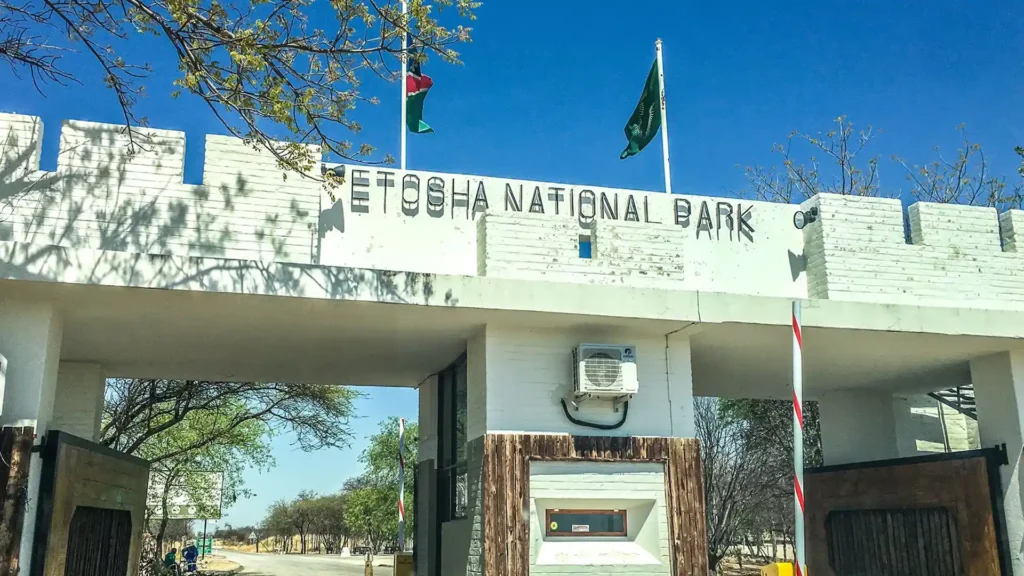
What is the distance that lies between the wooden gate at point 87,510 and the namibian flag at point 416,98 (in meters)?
5.42

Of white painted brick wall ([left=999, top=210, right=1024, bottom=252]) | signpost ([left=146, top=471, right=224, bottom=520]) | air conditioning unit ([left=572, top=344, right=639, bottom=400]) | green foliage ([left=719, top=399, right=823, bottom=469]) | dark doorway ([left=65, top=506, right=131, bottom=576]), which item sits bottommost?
dark doorway ([left=65, top=506, right=131, bottom=576])

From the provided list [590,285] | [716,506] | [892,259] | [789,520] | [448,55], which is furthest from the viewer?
[789,520]

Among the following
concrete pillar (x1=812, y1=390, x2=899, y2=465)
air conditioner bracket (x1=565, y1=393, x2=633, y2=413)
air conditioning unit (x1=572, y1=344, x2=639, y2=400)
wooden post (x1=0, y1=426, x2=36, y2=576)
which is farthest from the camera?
concrete pillar (x1=812, y1=390, x2=899, y2=465)

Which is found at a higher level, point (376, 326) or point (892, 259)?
point (892, 259)

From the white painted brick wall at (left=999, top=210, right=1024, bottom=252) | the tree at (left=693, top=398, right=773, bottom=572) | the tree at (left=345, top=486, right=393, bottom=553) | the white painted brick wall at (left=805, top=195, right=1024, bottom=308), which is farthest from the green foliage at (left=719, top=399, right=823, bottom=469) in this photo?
the tree at (left=345, top=486, right=393, bottom=553)

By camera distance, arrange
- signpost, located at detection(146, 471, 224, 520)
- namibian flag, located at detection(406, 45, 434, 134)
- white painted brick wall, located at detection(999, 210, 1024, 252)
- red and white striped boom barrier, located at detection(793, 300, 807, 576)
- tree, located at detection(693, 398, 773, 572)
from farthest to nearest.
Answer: signpost, located at detection(146, 471, 224, 520) < tree, located at detection(693, 398, 773, 572) < namibian flag, located at detection(406, 45, 434, 134) < white painted brick wall, located at detection(999, 210, 1024, 252) < red and white striped boom barrier, located at detection(793, 300, 807, 576)

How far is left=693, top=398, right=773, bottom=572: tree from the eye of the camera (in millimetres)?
23312

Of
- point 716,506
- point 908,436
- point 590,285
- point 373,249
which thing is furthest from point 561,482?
point 716,506

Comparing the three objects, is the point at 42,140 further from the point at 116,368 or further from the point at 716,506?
the point at 716,506

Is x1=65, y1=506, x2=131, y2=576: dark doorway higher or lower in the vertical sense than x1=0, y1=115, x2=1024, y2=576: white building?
lower

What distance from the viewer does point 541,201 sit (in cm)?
1057

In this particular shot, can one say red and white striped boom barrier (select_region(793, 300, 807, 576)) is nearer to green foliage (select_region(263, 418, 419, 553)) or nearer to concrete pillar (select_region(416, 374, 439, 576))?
concrete pillar (select_region(416, 374, 439, 576))

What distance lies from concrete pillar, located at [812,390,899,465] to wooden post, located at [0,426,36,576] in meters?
10.8

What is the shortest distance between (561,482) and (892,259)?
4.76 metres
